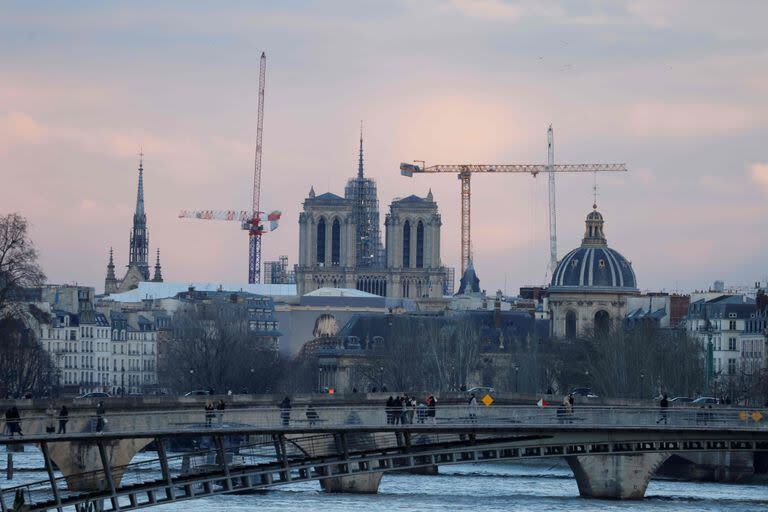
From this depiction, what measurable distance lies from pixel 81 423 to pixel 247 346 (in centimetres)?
8358

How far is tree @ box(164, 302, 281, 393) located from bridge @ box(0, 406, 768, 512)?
181 ft

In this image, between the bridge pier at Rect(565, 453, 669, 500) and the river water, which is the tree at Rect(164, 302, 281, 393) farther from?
the bridge pier at Rect(565, 453, 669, 500)

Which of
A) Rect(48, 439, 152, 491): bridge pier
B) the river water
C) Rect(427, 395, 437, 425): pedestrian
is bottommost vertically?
the river water

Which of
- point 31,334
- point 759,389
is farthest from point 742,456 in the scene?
point 31,334

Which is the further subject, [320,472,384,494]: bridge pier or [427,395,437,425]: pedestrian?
[320,472,384,494]: bridge pier


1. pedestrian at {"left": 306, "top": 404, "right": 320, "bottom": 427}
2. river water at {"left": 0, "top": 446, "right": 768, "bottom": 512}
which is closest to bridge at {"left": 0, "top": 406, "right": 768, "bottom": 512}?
pedestrian at {"left": 306, "top": 404, "right": 320, "bottom": 427}

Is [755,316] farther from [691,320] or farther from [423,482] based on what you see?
[423,482]

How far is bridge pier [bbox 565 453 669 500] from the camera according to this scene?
10388cm

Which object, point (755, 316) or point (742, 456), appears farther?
point (755, 316)

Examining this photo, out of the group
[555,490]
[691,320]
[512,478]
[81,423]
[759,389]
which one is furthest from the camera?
[691,320]

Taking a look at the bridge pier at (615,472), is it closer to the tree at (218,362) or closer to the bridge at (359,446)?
the bridge at (359,446)

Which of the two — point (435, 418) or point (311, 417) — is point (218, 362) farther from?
point (435, 418)

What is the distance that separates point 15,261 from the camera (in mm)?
118062

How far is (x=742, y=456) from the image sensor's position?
11975 centimetres
